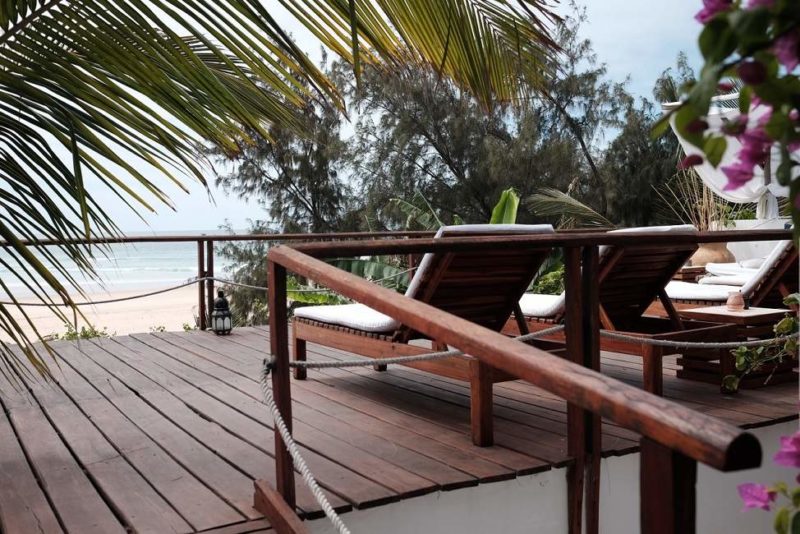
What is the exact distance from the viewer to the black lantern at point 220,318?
20.3 ft

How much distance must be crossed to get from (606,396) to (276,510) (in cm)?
156

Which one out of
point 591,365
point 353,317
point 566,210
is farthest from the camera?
point 566,210

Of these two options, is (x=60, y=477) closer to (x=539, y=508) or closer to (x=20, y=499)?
(x=20, y=499)

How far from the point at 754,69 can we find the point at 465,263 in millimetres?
2607

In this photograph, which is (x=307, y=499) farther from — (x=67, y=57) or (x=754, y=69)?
(x=754, y=69)

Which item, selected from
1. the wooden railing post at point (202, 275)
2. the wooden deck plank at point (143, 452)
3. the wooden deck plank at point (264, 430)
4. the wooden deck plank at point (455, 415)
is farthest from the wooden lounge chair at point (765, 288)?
the wooden railing post at point (202, 275)

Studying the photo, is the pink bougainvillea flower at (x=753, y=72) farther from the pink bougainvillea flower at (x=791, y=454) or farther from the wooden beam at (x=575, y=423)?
the wooden beam at (x=575, y=423)

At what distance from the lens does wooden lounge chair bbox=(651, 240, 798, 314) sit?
13.1ft

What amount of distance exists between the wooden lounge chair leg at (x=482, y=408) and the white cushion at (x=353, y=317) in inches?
23.9

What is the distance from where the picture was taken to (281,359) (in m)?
2.27

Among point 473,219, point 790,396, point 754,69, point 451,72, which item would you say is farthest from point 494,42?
point 473,219

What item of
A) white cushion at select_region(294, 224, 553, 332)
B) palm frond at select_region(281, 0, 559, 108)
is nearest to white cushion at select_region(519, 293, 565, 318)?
white cushion at select_region(294, 224, 553, 332)

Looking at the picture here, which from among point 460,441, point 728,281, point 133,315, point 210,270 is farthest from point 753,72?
point 133,315

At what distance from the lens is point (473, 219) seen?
1966 cm
